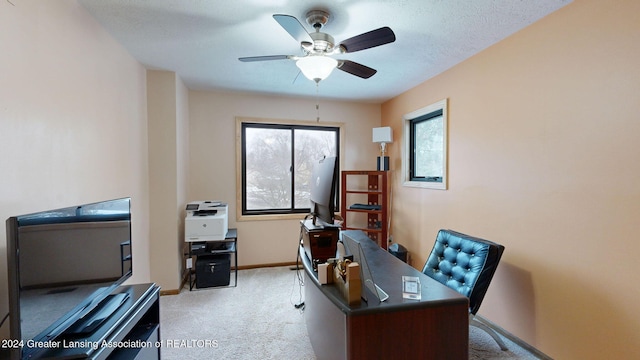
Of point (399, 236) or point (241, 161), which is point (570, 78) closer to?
point (399, 236)

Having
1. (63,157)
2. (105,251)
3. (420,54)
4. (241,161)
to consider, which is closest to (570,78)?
(420,54)

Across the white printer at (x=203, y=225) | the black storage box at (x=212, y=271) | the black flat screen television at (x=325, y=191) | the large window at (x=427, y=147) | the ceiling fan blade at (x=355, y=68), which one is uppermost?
the ceiling fan blade at (x=355, y=68)

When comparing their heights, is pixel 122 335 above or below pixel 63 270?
below

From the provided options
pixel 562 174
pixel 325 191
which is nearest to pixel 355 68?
pixel 325 191

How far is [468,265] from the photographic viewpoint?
2.11m

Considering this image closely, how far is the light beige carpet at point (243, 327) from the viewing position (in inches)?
81.8

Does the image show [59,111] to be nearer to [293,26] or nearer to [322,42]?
[293,26]

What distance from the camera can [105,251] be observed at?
1554mm

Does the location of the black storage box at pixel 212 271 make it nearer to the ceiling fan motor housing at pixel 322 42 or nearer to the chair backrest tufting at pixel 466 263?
the chair backrest tufting at pixel 466 263

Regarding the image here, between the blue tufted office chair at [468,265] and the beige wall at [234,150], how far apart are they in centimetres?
215

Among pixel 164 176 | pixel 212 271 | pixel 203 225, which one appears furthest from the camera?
pixel 212 271

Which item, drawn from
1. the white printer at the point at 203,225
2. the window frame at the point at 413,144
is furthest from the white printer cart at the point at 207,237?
the window frame at the point at 413,144

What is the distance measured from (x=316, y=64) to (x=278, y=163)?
2.38 meters

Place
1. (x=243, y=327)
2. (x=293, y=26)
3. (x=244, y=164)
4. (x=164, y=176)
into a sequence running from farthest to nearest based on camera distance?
(x=244, y=164) → (x=164, y=176) → (x=243, y=327) → (x=293, y=26)
